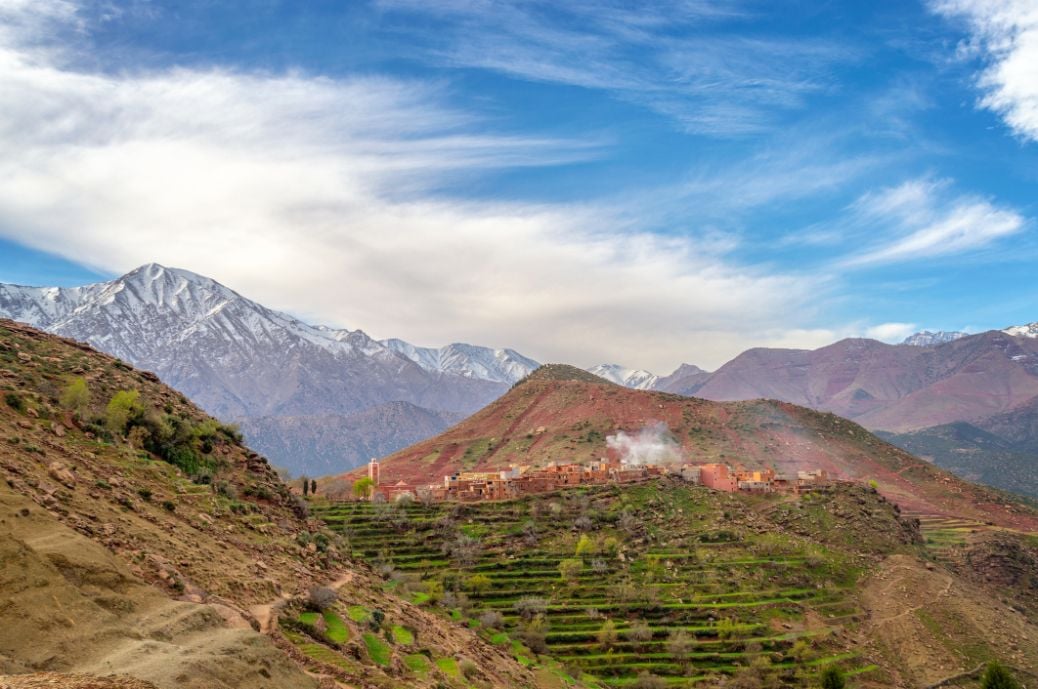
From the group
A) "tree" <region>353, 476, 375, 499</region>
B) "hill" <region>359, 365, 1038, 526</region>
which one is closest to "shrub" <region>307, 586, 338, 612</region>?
"tree" <region>353, 476, 375, 499</region>

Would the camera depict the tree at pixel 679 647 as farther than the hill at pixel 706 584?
No

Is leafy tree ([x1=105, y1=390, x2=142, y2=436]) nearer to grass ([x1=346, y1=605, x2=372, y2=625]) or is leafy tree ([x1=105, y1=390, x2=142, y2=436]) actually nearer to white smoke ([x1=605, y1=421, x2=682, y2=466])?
grass ([x1=346, y1=605, x2=372, y2=625])

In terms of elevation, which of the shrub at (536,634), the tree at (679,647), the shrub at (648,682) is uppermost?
the shrub at (536,634)

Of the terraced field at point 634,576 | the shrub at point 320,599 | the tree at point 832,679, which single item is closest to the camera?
the shrub at point 320,599

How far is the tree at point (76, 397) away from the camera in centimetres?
2966

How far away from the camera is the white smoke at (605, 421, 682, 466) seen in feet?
318

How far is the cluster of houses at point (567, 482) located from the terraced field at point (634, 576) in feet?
11.9

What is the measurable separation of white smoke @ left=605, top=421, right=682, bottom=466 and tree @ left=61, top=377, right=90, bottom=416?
7220 cm

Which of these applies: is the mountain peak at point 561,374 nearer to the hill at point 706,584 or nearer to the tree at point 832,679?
the hill at point 706,584

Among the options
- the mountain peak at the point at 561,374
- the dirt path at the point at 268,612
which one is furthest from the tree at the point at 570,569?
the mountain peak at the point at 561,374

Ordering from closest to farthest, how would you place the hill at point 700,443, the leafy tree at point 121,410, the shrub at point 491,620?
the leafy tree at point 121,410 < the shrub at point 491,620 < the hill at point 700,443

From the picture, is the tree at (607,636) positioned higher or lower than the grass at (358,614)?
lower

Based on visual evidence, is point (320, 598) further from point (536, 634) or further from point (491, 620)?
point (536, 634)

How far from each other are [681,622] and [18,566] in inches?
1677
